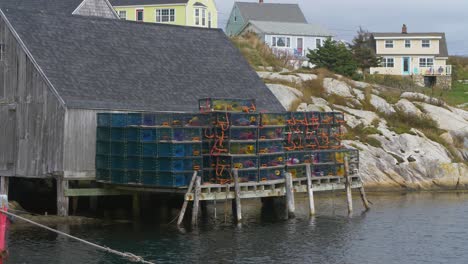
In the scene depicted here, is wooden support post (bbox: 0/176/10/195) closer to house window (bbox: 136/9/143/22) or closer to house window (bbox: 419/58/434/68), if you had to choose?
house window (bbox: 136/9/143/22)

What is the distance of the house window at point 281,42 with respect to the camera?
290ft

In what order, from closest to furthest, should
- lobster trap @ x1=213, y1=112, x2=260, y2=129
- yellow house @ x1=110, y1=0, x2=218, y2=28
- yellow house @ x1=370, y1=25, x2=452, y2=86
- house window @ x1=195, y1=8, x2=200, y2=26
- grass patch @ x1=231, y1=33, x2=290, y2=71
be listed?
lobster trap @ x1=213, y1=112, x2=260, y2=129, grass patch @ x1=231, y1=33, x2=290, y2=71, yellow house @ x1=110, y1=0, x2=218, y2=28, house window @ x1=195, y1=8, x2=200, y2=26, yellow house @ x1=370, y1=25, x2=452, y2=86

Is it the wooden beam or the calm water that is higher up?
the wooden beam

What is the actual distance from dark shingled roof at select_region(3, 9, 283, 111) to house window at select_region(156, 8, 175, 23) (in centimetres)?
Result: 2829

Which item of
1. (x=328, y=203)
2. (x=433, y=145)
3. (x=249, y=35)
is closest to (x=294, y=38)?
(x=249, y=35)

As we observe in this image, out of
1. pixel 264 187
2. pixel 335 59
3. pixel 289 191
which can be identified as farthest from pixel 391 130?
pixel 264 187

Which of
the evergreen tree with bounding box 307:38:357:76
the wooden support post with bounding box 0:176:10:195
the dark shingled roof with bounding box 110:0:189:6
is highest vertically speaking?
the dark shingled roof with bounding box 110:0:189:6

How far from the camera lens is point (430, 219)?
39312mm

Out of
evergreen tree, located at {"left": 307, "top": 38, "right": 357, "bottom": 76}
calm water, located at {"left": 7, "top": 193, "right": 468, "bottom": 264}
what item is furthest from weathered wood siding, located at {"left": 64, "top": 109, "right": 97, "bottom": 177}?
evergreen tree, located at {"left": 307, "top": 38, "right": 357, "bottom": 76}

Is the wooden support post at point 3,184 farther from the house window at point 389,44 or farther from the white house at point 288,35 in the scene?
the house window at point 389,44

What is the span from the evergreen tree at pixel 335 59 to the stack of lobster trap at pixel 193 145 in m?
33.5

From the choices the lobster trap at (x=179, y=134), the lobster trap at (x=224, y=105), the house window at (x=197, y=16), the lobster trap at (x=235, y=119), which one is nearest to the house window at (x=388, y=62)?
the house window at (x=197, y=16)

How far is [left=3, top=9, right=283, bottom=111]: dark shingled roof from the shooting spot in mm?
37469

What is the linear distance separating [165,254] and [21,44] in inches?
506
